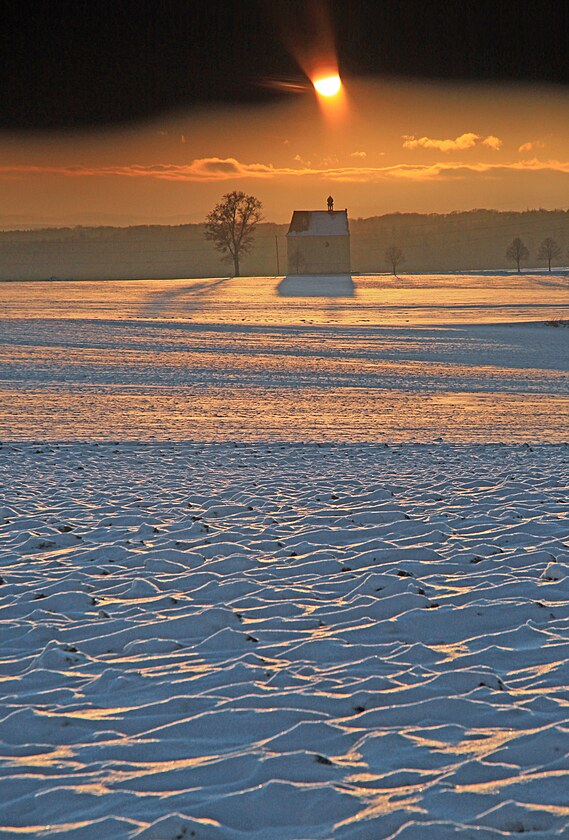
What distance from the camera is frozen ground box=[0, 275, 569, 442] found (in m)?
16.7

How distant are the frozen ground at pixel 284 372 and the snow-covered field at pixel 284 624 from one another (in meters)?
0.23

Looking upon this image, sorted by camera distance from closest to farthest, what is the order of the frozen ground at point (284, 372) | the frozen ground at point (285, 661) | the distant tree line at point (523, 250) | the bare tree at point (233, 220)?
the frozen ground at point (285, 661) → the frozen ground at point (284, 372) → the bare tree at point (233, 220) → the distant tree line at point (523, 250)

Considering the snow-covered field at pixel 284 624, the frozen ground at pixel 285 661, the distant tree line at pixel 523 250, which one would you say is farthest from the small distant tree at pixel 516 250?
the frozen ground at pixel 285 661

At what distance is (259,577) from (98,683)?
2332 millimetres

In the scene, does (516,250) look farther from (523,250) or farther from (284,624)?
(284,624)

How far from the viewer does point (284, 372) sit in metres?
26.6

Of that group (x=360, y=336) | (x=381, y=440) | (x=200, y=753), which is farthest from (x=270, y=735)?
(x=360, y=336)

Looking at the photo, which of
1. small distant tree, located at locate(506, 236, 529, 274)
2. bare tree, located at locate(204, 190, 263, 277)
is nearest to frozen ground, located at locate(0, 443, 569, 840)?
bare tree, located at locate(204, 190, 263, 277)

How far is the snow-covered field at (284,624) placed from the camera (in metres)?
4.35

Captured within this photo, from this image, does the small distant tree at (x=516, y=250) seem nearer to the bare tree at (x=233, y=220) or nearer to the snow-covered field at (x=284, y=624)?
the bare tree at (x=233, y=220)

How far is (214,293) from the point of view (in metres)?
80.2

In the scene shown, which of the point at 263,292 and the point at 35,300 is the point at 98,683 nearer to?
the point at 35,300

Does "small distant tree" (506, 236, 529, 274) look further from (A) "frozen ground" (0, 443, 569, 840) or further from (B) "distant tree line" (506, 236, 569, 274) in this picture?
(A) "frozen ground" (0, 443, 569, 840)

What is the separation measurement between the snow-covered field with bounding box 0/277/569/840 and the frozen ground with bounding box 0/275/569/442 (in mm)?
231
